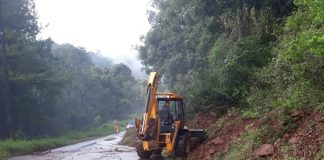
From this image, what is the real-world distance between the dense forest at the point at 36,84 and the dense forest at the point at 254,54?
13140 mm

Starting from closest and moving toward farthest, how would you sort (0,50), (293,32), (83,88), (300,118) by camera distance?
(300,118)
(293,32)
(0,50)
(83,88)

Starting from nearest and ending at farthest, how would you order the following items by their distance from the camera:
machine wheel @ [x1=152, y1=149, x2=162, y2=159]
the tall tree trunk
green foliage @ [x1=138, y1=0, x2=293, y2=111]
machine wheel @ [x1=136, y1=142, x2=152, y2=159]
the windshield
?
machine wheel @ [x1=152, y1=149, x2=162, y2=159] < the windshield < green foliage @ [x1=138, y1=0, x2=293, y2=111] < machine wheel @ [x1=136, y1=142, x2=152, y2=159] < the tall tree trunk

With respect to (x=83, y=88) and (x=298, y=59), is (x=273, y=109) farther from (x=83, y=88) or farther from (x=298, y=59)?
(x=83, y=88)

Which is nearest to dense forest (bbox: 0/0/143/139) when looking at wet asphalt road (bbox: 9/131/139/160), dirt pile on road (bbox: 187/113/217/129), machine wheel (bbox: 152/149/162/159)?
wet asphalt road (bbox: 9/131/139/160)

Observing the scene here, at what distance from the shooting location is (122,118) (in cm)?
11719

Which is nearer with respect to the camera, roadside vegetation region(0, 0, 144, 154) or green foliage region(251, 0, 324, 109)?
green foliage region(251, 0, 324, 109)

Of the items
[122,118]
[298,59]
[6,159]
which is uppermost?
[298,59]

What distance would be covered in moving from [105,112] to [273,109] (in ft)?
302

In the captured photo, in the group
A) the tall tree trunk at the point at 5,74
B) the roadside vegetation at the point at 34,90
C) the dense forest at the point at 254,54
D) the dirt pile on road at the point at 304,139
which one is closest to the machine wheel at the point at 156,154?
the dense forest at the point at 254,54

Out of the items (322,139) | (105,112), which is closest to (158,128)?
(322,139)

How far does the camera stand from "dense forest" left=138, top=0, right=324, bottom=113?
1147 cm

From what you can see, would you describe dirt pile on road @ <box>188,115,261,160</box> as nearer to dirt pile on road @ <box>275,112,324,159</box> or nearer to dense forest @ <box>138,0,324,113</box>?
dense forest @ <box>138,0,324,113</box>

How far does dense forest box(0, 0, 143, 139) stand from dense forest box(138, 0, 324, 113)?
43.1ft

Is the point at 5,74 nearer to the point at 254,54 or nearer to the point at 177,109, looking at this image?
the point at 177,109
